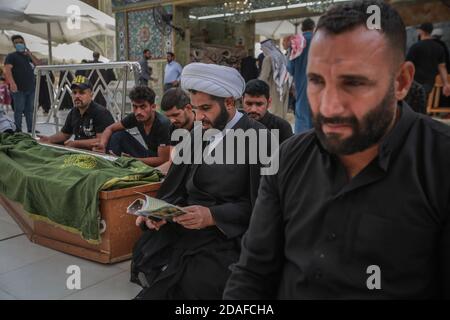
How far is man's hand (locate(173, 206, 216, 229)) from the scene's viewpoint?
1.88 m

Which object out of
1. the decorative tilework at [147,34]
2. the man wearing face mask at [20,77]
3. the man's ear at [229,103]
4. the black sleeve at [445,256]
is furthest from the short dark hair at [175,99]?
the decorative tilework at [147,34]

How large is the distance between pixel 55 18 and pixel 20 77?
114 cm

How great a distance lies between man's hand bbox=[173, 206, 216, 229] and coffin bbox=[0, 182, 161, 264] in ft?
2.47

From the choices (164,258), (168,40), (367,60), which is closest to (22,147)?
(164,258)

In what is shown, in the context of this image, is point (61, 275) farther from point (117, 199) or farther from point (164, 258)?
point (164, 258)

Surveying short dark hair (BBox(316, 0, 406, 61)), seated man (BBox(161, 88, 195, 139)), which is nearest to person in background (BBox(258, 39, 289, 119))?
seated man (BBox(161, 88, 195, 139))

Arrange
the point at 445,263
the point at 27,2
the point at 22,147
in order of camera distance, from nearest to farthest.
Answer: the point at 445,263, the point at 22,147, the point at 27,2

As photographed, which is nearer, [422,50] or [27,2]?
[422,50]

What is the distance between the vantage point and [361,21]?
95cm

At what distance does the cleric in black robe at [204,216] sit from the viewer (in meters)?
1.92

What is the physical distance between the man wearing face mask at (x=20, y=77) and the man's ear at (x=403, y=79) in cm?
728

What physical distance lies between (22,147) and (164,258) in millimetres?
2046

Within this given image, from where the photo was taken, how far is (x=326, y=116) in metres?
0.97

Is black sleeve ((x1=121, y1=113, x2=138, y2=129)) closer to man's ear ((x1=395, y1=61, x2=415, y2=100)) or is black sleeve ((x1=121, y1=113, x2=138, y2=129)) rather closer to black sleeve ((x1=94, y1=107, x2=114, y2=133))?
black sleeve ((x1=94, y1=107, x2=114, y2=133))
